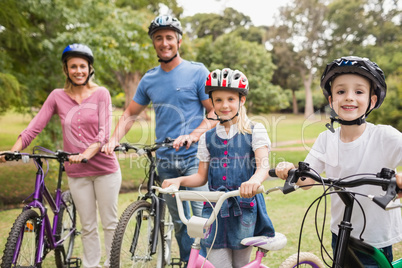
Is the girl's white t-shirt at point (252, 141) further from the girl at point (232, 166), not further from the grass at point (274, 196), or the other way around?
the grass at point (274, 196)

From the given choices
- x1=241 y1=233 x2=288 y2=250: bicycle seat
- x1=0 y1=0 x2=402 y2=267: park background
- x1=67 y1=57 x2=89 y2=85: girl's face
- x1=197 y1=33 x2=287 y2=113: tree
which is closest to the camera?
x1=241 y1=233 x2=288 y2=250: bicycle seat

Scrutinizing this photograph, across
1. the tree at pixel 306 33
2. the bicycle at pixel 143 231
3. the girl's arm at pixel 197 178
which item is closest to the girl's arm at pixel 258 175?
the girl's arm at pixel 197 178

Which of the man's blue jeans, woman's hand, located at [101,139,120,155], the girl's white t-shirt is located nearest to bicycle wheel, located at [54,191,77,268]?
woman's hand, located at [101,139,120,155]

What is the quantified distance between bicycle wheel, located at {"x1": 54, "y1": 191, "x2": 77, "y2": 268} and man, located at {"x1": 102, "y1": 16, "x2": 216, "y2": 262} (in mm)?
1178

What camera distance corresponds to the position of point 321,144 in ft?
7.80

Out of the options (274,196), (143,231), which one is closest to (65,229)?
(143,231)

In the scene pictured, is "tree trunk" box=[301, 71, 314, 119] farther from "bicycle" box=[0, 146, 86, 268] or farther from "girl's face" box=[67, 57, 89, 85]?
"girl's face" box=[67, 57, 89, 85]

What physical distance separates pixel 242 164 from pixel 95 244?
203 cm

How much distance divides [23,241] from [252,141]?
2.08 metres

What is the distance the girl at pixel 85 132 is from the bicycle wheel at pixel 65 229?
411mm

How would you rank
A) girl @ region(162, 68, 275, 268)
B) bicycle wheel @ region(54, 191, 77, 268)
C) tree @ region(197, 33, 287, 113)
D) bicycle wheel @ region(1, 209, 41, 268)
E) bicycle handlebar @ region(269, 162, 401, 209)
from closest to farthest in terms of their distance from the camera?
bicycle handlebar @ region(269, 162, 401, 209)
girl @ region(162, 68, 275, 268)
bicycle wheel @ region(1, 209, 41, 268)
bicycle wheel @ region(54, 191, 77, 268)
tree @ region(197, 33, 287, 113)

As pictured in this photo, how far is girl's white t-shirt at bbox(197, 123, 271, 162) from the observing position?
2582 mm

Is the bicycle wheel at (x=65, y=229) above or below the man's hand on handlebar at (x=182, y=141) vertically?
below

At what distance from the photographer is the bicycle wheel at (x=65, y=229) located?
4073mm
